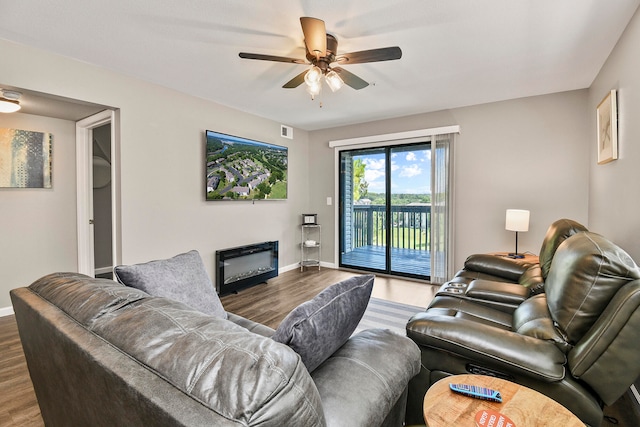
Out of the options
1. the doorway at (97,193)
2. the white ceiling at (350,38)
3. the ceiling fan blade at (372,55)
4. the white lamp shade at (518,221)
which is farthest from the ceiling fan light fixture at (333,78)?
the white lamp shade at (518,221)

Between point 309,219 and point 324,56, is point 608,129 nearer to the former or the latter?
point 324,56

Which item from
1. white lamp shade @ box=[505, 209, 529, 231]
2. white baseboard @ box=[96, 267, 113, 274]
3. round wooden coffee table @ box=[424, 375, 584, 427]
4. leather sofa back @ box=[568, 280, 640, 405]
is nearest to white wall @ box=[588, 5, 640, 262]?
white lamp shade @ box=[505, 209, 529, 231]

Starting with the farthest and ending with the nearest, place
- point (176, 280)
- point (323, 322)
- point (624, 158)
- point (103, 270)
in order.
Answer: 1. point (103, 270)
2. point (624, 158)
3. point (176, 280)
4. point (323, 322)

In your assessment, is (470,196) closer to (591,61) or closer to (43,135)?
(591,61)

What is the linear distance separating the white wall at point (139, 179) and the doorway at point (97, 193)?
10 centimetres

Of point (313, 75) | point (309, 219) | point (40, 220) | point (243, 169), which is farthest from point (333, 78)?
point (40, 220)

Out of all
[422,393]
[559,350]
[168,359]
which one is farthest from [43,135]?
[559,350]

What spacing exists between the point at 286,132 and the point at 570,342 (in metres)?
4.53

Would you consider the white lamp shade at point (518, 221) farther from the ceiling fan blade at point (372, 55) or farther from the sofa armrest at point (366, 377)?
the sofa armrest at point (366, 377)

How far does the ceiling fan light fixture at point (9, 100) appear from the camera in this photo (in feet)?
8.62

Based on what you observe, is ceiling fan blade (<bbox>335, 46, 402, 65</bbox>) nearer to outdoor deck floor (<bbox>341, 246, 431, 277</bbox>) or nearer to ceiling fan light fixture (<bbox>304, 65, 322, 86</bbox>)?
ceiling fan light fixture (<bbox>304, 65, 322, 86</bbox>)

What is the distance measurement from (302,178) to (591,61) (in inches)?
157

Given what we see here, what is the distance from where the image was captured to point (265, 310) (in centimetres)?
339

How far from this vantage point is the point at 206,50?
256 centimetres
